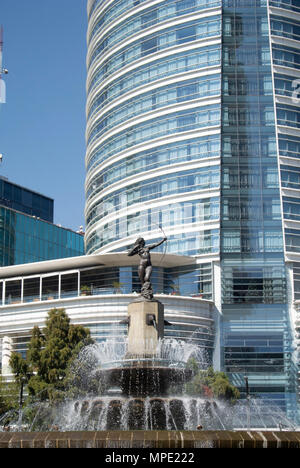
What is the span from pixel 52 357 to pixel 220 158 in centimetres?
3708

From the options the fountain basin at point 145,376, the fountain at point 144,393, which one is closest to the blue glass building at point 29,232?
the fountain at point 144,393

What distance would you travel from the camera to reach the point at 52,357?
1724 inches

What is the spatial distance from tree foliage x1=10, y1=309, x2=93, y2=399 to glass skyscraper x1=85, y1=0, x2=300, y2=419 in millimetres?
25812

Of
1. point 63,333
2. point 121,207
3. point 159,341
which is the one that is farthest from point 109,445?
point 121,207

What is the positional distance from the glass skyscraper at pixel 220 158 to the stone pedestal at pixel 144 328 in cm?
4480

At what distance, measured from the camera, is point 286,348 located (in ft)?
227

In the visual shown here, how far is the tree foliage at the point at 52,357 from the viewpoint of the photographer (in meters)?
43.0

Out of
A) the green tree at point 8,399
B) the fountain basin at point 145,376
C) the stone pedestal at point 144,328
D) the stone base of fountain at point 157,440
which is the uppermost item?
the stone pedestal at point 144,328

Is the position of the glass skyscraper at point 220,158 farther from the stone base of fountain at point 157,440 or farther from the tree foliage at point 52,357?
the stone base of fountain at point 157,440

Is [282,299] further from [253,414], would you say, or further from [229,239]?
[253,414]

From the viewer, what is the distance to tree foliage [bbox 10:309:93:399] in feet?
141

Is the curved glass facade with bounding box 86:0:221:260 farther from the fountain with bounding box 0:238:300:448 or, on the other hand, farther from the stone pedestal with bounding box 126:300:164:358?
the fountain with bounding box 0:238:300:448

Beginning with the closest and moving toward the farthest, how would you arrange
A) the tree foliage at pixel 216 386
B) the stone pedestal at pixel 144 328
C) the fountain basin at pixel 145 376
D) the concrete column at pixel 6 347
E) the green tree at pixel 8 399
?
the fountain basin at pixel 145 376, the stone pedestal at pixel 144 328, the green tree at pixel 8 399, the tree foliage at pixel 216 386, the concrete column at pixel 6 347

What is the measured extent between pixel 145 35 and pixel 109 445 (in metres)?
78.6
